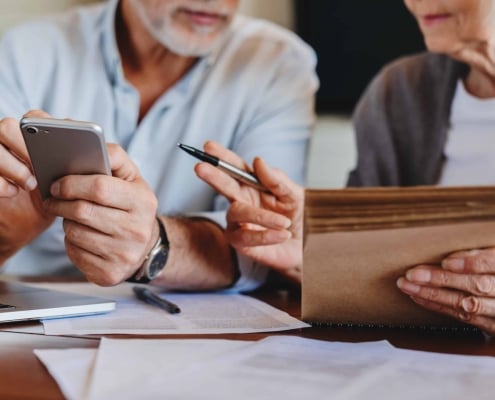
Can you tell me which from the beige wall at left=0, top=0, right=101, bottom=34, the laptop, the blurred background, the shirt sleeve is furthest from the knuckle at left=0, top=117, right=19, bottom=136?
the beige wall at left=0, top=0, right=101, bottom=34

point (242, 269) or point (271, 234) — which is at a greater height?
point (271, 234)

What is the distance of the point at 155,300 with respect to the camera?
3.30ft

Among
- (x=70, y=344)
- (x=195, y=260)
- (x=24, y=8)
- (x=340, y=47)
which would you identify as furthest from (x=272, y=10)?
(x=70, y=344)

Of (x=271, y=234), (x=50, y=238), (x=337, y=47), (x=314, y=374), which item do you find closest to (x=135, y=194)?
(x=271, y=234)

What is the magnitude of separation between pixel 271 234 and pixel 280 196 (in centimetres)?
10

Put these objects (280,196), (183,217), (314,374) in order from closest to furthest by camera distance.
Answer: (314,374)
(280,196)
(183,217)

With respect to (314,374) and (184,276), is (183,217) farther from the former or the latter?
(314,374)

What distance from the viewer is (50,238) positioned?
1.52 meters

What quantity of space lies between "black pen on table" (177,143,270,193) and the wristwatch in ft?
0.47

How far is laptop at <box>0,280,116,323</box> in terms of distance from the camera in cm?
86

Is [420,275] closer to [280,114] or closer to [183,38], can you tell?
[280,114]

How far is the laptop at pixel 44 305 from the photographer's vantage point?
86cm

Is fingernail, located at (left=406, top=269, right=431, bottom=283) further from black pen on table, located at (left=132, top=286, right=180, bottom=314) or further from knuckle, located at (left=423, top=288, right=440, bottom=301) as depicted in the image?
black pen on table, located at (left=132, top=286, right=180, bottom=314)

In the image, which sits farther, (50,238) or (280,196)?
(50,238)
